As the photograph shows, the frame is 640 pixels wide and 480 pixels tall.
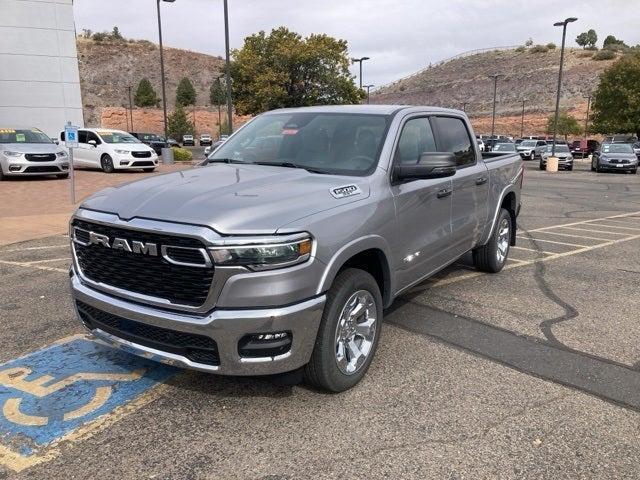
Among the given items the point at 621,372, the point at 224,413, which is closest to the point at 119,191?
the point at 224,413

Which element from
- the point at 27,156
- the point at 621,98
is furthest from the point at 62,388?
the point at 621,98

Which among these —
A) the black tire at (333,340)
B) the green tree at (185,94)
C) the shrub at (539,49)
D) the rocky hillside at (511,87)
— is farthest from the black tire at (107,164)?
the shrub at (539,49)

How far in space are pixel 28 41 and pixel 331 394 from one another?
3043cm

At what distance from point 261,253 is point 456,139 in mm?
3135

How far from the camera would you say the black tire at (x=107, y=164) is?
19422mm

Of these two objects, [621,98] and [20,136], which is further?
[621,98]

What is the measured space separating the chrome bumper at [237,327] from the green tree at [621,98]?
55.5 m

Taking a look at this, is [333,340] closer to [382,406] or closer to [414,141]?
[382,406]

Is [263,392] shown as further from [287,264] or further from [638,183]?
[638,183]

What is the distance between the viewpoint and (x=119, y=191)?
346cm

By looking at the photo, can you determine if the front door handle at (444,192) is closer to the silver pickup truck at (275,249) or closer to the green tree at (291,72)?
the silver pickup truck at (275,249)

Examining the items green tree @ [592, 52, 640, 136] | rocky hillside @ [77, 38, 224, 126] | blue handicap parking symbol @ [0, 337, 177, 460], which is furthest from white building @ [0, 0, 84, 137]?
rocky hillside @ [77, 38, 224, 126]

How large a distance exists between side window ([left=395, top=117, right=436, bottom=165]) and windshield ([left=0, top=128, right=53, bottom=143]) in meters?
16.1

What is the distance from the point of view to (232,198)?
3.14 m
